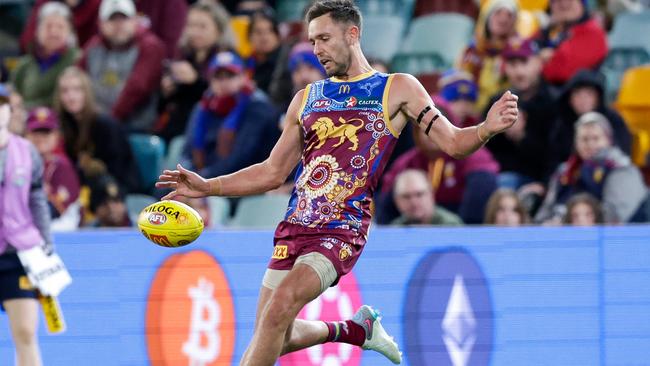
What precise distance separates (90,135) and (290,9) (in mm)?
3491

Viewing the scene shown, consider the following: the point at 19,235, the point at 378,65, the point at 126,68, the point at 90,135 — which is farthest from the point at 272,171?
the point at 126,68

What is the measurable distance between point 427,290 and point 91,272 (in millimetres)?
2222

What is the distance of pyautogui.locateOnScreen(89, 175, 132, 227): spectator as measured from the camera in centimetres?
1130

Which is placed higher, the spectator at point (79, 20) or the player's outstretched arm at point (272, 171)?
the spectator at point (79, 20)

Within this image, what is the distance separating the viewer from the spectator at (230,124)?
11.5 meters

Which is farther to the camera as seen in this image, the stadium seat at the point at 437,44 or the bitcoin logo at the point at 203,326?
the stadium seat at the point at 437,44

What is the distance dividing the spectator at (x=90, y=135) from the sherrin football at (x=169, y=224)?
5.04 m

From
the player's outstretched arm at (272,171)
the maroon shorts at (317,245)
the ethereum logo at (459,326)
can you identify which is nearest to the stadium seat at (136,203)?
the ethereum logo at (459,326)

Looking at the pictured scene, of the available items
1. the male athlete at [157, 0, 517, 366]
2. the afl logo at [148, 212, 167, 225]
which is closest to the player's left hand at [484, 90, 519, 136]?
the male athlete at [157, 0, 517, 366]

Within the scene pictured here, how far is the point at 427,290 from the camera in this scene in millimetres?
8875

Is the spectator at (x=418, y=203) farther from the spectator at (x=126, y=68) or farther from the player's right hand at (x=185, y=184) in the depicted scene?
the spectator at (x=126, y=68)

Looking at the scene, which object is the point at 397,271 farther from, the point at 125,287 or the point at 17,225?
the point at 17,225

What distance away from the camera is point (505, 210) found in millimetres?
10227

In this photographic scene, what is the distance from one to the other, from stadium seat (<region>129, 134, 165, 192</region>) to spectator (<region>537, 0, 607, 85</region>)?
11.6 ft
